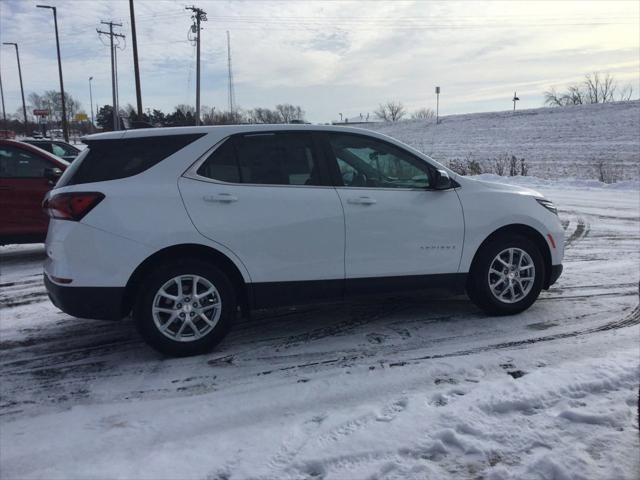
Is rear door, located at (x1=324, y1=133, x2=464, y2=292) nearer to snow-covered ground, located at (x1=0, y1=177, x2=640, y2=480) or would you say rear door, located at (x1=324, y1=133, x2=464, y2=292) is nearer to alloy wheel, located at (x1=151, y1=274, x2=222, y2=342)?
snow-covered ground, located at (x1=0, y1=177, x2=640, y2=480)

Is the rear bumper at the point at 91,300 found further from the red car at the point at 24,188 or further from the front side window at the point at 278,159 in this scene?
the red car at the point at 24,188

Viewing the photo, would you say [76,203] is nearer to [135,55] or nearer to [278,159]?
[278,159]

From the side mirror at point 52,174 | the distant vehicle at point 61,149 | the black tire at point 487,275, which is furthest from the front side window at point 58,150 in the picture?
the black tire at point 487,275

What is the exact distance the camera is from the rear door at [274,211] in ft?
13.4

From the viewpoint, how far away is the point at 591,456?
2.69 meters

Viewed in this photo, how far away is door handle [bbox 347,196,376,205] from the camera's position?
437cm

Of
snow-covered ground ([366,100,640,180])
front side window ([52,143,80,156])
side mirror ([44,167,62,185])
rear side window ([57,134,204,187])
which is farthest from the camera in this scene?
snow-covered ground ([366,100,640,180])

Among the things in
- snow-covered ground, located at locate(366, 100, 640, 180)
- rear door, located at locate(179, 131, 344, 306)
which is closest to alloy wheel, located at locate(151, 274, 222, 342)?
rear door, located at locate(179, 131, 344, 306)

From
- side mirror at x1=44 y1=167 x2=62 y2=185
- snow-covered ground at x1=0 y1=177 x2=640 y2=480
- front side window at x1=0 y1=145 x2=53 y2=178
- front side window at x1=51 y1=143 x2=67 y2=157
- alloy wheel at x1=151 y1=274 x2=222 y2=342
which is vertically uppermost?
front side window at x1=51 y1=143 x2=67 y2=157

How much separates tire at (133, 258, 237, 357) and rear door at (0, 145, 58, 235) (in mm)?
4611

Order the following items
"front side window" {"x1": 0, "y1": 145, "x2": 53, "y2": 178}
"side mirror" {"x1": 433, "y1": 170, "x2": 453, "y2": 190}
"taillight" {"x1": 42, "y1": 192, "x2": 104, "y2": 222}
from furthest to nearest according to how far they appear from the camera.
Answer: "front side window" {"x1": 0, "y1": 145, "x2": 53, "y2": 178} → "side mirror" {"x1": 433, "y1": 170, "x2": 453, "y2": 190} → "taillight" {"x1": 42, "y1": 192, "x2": 104, "y2": 222}

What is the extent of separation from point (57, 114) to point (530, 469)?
379 feet

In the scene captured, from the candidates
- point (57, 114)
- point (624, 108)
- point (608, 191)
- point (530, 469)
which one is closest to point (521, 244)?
point (530, 469)

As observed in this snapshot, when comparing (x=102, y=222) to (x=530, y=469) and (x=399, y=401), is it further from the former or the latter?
(x=530, y=469)
